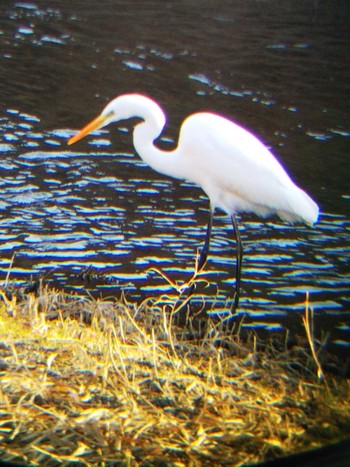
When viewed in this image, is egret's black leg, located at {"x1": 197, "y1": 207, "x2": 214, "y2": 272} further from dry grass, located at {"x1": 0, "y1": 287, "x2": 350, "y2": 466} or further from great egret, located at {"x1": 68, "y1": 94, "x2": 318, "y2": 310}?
dry grass, located at {"x1": 0, "y1": 287, "x2": 350, "y2": 466}

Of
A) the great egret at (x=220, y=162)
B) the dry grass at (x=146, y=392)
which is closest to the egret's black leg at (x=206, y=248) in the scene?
the great egret at (x=220, y=162)

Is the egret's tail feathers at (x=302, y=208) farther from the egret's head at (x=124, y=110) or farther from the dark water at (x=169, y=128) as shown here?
the egret's head at (x=124, y=110)

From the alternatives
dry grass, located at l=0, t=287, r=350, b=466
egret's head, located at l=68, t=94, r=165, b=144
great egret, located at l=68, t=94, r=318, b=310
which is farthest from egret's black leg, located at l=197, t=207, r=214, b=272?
egret's head, located at l=68, t=94, r=165, b=144

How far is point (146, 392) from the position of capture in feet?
5.29

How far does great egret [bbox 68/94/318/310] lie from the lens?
183cm

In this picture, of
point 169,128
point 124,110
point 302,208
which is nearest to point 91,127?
point 124,110

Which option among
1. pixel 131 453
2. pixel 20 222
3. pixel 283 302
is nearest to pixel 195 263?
pixel 283 302

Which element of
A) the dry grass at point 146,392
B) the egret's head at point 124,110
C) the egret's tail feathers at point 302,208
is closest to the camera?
the dry grass at point 146,392

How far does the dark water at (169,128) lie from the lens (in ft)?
6.00

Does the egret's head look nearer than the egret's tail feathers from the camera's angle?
Yes

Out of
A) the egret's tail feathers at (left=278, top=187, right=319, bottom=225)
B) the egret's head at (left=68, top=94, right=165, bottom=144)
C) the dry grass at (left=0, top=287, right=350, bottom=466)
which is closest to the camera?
the dry grass at (left=0, top=287, right=350, bottom=466)

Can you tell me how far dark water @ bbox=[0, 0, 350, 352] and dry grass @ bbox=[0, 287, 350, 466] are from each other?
0.09 metres

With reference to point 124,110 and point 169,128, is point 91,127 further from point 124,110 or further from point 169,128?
point 169,128

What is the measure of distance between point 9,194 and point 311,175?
645 millimetres
